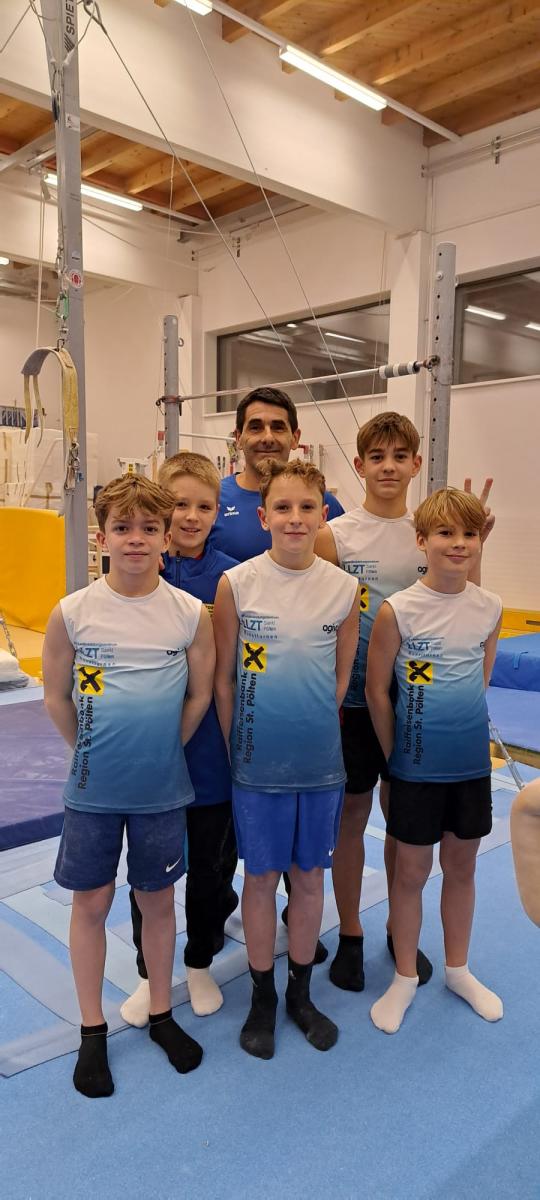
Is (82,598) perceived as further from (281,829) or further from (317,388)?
(317,388)

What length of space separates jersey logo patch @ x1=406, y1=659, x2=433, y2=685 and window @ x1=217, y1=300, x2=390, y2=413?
18.5 feet

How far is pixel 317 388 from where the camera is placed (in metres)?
8.14

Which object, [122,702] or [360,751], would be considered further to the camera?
[360,751]

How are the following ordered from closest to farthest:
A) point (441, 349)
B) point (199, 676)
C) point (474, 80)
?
point (199, 676)
point (441, 349)
point (474, 80)

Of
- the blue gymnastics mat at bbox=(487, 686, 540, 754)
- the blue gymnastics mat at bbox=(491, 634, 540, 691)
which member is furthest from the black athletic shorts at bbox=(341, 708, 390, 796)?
the blue gymnastics mat at bbox=(491, 634, 540, 691)

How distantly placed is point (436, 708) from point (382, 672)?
0.15 m

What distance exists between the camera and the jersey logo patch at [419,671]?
5.91 ft

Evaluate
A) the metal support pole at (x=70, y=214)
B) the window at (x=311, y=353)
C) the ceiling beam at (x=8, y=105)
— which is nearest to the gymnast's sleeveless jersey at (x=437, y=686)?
the metal support pole at (x=70, y=214)

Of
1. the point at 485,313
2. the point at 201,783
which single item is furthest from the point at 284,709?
the point at 485,313

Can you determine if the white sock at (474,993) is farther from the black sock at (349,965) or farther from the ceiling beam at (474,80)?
the ceiling beam at (474,80)

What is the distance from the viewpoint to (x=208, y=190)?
7754mm

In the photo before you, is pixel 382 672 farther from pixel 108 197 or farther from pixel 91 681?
pixel 108 197

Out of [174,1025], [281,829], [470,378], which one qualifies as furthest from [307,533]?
[470,378]

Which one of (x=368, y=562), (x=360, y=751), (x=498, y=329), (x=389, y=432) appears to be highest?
(x=498, y=329)
